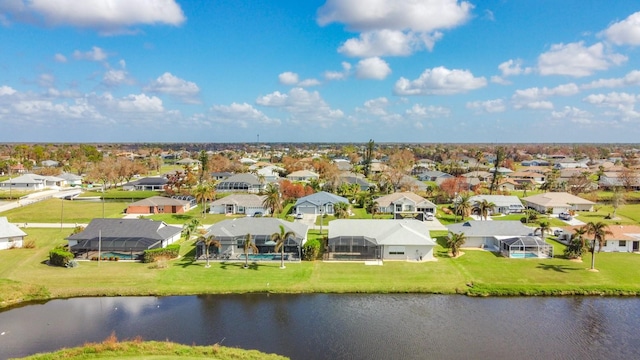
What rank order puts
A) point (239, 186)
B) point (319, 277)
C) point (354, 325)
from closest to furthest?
point (354, 325), point (319, 277), point (239, 186)

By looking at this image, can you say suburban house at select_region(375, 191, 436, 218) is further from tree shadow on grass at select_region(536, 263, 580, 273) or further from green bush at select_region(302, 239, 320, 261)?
green bush at select_region(302, 239, 320, 261)

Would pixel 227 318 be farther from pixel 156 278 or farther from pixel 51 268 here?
pixel 51 268

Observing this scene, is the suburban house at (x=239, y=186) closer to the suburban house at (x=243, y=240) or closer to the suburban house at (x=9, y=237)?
the suburban house at (x=9, y=237)

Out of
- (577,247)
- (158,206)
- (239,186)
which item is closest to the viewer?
(577,247)

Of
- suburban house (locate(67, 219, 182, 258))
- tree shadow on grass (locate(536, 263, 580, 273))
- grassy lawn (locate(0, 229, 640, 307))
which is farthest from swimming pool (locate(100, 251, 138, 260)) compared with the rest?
tree shadow on grass (locate(536, 263, 580, 273))

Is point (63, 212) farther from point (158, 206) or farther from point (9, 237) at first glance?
point (9, 237)

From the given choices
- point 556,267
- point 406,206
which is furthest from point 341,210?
point 556,267

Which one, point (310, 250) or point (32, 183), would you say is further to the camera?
point (32, 183)
